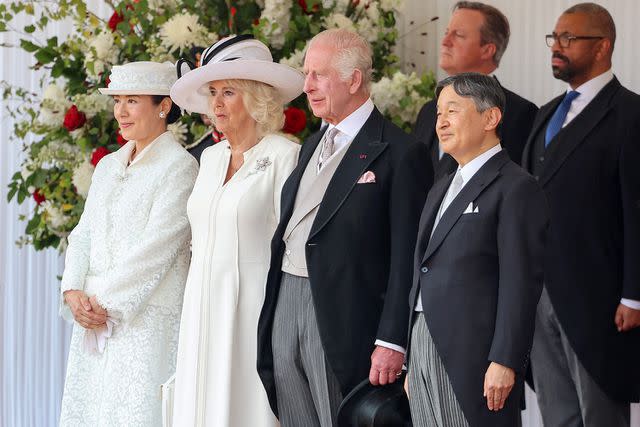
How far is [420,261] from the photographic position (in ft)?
11.0

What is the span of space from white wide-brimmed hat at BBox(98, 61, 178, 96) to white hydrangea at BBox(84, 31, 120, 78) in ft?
2.01

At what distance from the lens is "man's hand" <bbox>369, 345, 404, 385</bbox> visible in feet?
11.5

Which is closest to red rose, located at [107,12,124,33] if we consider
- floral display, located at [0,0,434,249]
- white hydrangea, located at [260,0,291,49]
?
floral display, located at [0,0,434,249]

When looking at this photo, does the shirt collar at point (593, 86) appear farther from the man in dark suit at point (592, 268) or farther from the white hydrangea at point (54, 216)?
the white hydrangea at point (54, 216)

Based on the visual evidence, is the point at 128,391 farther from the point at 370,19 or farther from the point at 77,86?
the point at 370,19

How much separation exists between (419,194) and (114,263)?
50.8 inches

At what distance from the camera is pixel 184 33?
4883 millimetres

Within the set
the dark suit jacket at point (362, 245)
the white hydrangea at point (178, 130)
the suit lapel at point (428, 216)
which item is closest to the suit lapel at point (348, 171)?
the dark suit jacket at point (362, 245)

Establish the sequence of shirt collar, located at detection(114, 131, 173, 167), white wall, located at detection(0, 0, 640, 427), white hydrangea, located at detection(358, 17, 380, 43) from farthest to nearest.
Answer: white wall, located at detection(0, 0, 640, 427), white hydrangea, located at detection(358, 17, 380, 43), shirt collar, located at detection(114, 131, 173, 167)

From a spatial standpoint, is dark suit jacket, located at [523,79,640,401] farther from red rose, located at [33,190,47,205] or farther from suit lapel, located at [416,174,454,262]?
red rose, located at [33,190,47,205]

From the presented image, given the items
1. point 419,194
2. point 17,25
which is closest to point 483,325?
point 419,194

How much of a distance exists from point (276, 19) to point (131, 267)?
52.3 inches

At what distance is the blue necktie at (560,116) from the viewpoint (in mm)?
4375

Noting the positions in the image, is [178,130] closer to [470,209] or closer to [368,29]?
[368,29]
